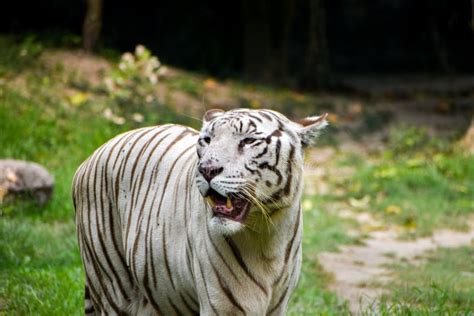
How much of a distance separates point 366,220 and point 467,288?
288 centimetres

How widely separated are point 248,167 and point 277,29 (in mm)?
13489

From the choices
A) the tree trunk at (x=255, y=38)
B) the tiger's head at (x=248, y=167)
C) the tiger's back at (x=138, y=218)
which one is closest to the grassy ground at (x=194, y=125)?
the tiger's back at (x=138, y=218)

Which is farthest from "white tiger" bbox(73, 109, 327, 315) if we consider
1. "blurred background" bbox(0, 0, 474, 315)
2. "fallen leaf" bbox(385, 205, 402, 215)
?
"fallen leaf" bbox(385, 205, 402, 215)

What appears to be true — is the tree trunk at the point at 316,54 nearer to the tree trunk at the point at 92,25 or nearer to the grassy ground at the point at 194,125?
the grassy ground at the point at 194,125

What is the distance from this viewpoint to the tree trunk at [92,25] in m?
12.2

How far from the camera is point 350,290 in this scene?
6453mm

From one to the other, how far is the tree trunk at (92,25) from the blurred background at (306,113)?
0.03 m

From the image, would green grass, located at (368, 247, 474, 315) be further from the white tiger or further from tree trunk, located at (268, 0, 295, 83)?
tree trunk, located at (268, 0, 295, 83)

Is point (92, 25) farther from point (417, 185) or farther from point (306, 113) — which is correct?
point (417, 185)

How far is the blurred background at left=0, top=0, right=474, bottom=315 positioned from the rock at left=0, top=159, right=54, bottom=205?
0.02 meters

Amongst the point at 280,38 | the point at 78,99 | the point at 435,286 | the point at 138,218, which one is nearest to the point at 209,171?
the point at 138,218

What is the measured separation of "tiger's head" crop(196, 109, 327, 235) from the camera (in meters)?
3.14

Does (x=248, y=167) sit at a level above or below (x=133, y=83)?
above

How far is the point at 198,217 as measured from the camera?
3434 millimetres
